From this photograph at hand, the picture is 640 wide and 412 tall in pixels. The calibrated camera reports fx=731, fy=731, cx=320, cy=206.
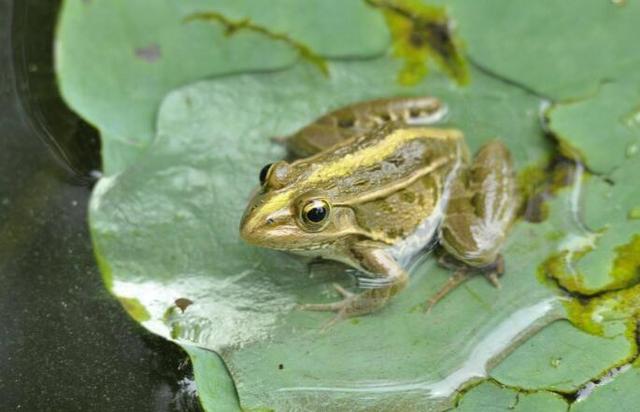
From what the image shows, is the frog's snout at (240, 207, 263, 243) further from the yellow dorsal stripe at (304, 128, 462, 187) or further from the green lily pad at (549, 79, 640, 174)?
the green lily pad at (549, 79, 640, 174)

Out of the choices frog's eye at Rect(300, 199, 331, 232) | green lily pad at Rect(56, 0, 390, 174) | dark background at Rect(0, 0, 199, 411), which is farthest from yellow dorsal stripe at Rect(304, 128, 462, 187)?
dark background at Rect(0, 0, 199, 411)

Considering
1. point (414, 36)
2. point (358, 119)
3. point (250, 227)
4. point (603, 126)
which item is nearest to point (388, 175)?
point (358, 119)

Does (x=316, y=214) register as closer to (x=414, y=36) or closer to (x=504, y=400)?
(x=504, y=400)

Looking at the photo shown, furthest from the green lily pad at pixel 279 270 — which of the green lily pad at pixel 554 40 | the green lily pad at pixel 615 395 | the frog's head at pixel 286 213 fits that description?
the green lily pad at pixel 615 395

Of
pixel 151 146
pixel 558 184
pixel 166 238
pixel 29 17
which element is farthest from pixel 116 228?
pixel 558 184

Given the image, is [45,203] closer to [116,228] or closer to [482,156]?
[116,228]

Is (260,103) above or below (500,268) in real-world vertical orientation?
above
